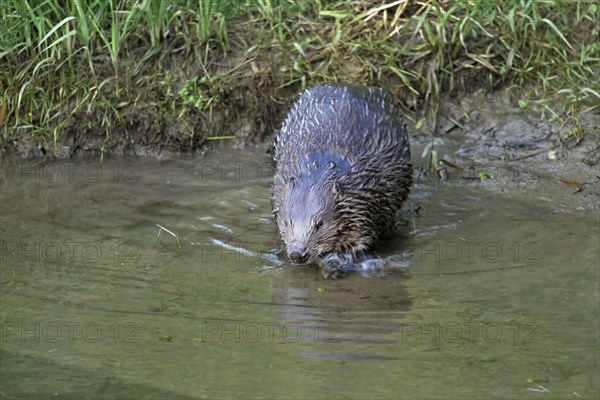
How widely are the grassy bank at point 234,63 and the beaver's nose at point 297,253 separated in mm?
2672

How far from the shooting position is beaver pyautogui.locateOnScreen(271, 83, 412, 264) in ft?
19.7

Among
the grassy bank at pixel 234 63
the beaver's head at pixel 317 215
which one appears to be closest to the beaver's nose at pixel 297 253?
the beaver's head at pixel 317 215

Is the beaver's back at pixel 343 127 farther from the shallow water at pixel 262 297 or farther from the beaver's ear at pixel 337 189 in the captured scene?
the shallow water at pixel 262 297

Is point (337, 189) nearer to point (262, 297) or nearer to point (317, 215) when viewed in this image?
point (317, 215)

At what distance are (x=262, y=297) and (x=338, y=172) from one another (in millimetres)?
1052

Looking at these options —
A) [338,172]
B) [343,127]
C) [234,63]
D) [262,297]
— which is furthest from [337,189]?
[234,63]

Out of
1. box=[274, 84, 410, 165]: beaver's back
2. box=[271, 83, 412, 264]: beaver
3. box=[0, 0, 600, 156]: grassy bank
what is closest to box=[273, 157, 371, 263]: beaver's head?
box=[271, 83, 412, 264]: beaver

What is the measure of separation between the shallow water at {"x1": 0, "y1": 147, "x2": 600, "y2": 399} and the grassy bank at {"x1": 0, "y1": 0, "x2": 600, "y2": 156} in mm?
539

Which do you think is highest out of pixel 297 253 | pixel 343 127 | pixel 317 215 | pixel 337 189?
pixel 343 127

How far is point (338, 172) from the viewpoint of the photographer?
6.15 metres

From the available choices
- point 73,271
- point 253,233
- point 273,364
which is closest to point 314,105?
point 253,233

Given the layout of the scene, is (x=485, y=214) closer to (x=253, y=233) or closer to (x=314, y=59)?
(x=253, y=233)

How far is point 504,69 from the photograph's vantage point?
8.16m

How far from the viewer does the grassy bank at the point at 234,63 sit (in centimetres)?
805
